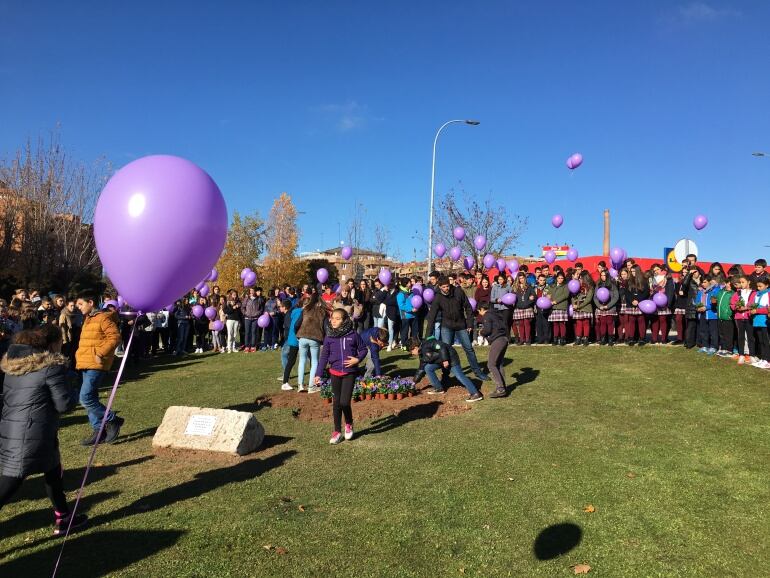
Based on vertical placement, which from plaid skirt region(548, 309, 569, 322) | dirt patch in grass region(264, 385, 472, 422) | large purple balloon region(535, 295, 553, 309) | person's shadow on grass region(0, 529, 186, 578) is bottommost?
dirt patch in grass region(264, 385, 472, 422)

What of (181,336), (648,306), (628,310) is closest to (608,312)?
(628,310)

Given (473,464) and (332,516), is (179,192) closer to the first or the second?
(332,516)

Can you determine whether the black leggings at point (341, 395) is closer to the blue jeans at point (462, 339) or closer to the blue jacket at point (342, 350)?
the blue jacket at point (342, 350)

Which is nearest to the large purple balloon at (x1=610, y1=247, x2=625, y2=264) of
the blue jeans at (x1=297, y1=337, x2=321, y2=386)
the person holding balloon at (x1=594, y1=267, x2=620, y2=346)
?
the person holding balloon at (x1=594, y1=267, x2=620, y2=346)

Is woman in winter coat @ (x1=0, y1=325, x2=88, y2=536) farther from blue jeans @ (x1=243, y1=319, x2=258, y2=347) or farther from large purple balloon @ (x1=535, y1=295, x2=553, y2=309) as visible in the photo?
blue jeans @ (x1=243, y1=319, x2=258, y2=347)

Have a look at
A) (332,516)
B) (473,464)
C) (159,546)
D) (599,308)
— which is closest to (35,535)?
(159,546)

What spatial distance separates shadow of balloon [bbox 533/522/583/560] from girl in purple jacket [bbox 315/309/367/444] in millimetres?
3252

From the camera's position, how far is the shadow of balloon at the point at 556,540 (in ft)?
13.0

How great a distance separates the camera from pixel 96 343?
683 centimetres

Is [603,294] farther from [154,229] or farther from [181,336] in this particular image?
[181,336]

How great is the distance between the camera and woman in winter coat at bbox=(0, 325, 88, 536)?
13.3ft

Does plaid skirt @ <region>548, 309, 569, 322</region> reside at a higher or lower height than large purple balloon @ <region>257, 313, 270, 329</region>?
higher

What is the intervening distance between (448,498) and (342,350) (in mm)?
2619

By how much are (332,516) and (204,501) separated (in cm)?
135
